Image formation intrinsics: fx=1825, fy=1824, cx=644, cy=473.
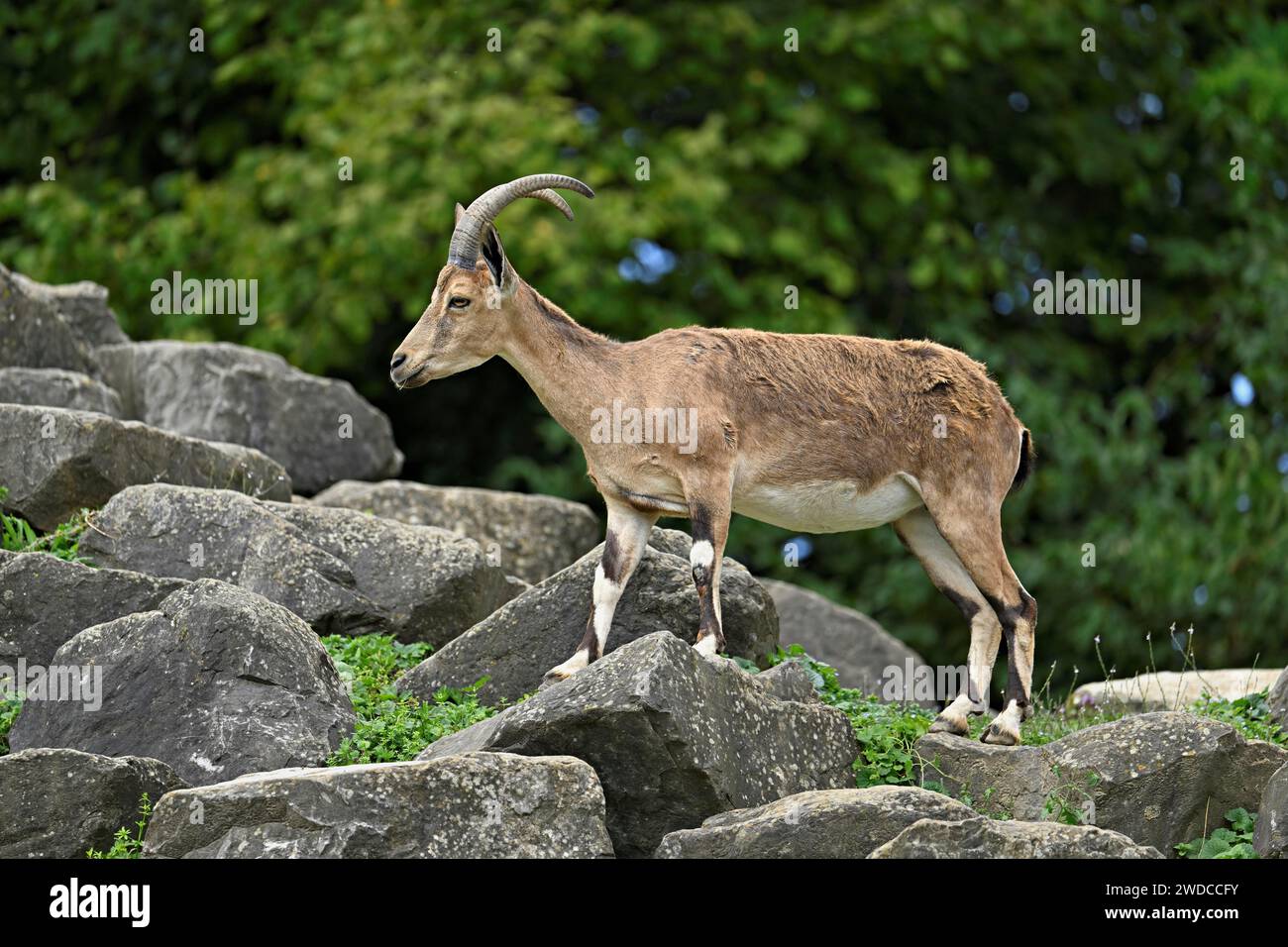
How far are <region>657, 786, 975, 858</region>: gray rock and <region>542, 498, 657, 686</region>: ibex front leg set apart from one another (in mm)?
1712

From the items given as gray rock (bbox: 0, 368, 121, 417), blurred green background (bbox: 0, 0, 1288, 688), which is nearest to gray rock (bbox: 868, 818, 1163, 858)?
gray rock (bbox: 0, 368, 121, 417)

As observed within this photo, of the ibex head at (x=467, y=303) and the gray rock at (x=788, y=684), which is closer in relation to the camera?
the ibex head at (x=467, y=303)

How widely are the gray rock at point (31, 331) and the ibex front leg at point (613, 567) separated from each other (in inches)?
244

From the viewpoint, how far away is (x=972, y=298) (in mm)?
20359

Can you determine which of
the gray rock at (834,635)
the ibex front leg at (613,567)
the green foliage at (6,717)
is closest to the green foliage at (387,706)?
the ibex front leg at (613,567)

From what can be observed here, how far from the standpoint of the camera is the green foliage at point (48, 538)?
1093 centimetres

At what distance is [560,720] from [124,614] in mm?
2980

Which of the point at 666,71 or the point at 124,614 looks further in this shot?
the point at 666,71

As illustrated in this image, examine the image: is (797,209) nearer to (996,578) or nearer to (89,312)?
(89,312)

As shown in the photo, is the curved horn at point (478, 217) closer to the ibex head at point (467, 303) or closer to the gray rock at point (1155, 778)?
the ibex head at point (467, 303)

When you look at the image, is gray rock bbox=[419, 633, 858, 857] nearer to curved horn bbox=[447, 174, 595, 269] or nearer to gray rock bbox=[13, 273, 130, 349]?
curved horn bbox=[447, 174, 595, 269]
